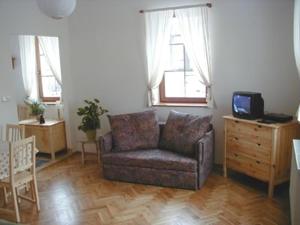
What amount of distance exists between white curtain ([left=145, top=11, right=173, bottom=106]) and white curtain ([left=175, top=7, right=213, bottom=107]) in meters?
0.23

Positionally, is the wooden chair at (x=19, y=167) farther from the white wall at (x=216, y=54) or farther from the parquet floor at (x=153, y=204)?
the white wall at (x=216, y=54)

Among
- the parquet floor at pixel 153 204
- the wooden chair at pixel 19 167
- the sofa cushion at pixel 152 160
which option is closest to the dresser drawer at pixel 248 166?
the parquet floor at pixel 153 204

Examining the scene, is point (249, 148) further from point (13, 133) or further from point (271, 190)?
point (13, 133)

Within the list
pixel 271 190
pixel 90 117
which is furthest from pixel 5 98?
pixel 271 190

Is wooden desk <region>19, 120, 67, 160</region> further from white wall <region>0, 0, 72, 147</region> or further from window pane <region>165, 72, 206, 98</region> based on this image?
window pane <region>165, 72, 206, 98</region>

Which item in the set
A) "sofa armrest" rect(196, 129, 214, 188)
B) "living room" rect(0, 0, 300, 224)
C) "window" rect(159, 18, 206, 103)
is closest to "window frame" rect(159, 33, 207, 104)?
"window" rect(159, 18, 206, 103)

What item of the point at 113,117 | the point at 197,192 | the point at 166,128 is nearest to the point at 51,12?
the point at 113,117

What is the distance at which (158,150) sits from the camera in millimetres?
4047

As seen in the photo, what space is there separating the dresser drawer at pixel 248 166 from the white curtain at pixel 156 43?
159 centimetres

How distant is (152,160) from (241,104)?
1.33m

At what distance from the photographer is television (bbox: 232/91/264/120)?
351cm

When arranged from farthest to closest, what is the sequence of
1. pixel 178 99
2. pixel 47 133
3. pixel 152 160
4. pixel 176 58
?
pixel 47 133 → pixel 178 99 → pixel 176 58 → pixel 152 160

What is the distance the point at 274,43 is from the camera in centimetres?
372

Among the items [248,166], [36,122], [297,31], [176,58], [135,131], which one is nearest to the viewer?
[297,31]
